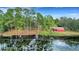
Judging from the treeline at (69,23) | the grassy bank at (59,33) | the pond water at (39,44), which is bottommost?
the pond water at (39,44)

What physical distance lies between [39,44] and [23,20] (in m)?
0.20

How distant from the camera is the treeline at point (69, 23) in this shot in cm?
92

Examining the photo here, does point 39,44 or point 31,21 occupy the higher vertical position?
point 31,21

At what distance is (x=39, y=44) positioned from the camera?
924 millimetres

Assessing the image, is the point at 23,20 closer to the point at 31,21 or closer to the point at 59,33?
the point at 31,21

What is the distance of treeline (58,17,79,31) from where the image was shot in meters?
0.92

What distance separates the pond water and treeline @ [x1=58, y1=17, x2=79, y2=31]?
8cm

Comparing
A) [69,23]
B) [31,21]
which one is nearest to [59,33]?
[69,23]

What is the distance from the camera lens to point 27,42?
92 cm

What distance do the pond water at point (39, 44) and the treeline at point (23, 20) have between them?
0.29 feet

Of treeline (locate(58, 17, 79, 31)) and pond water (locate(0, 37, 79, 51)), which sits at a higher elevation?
treeline (locate(58, 17, 79, 31))
